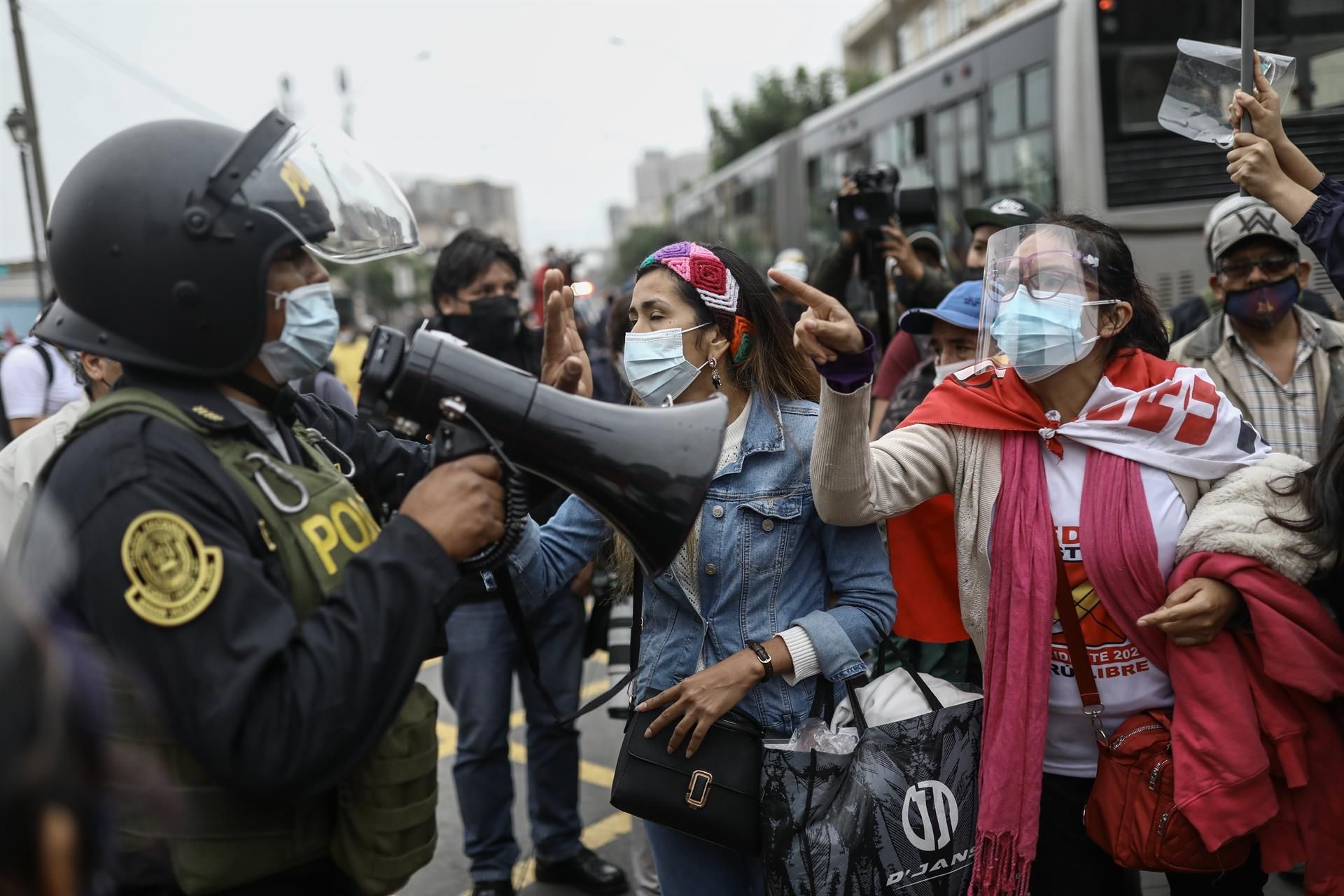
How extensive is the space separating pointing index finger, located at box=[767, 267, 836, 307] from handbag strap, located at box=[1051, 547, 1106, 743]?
76 cm

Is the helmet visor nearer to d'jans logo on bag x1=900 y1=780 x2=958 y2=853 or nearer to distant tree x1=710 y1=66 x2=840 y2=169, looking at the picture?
d'jans logo on bag x1=900 y1=780 x2=958 y2=853

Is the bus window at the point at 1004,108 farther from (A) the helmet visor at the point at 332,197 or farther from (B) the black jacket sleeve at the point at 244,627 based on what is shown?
(B) the black jacket sleeve at the point at 244,627

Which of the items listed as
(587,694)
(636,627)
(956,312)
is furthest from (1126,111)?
(636,627)

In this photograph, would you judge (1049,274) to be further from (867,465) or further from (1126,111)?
(1126,111)

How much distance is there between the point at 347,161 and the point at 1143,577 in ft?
5.60

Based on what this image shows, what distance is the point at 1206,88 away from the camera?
2.46 meters

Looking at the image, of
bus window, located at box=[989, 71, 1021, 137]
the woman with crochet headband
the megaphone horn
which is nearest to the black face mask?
the woman with crochet headband

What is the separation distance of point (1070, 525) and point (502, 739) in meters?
Answer: 2.24

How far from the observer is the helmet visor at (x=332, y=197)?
4.85 ft

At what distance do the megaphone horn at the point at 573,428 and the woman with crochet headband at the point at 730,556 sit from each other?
48 centimetres

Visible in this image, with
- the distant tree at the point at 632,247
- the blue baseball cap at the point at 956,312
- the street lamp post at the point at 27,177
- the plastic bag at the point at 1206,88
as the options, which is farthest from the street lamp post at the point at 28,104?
the distant tree at the point at 632,247

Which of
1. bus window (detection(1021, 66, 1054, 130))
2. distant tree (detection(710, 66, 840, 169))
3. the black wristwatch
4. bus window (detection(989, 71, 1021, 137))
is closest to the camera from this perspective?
the black wristwatch

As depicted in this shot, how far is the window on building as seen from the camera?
34.0 m

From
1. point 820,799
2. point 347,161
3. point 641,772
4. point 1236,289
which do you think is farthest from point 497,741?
point 1236,289
